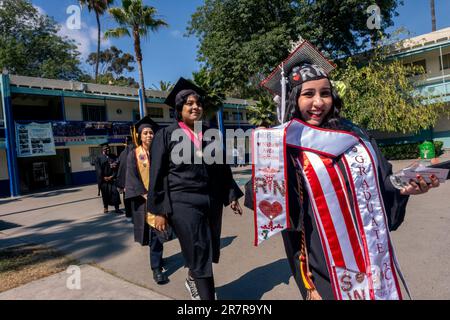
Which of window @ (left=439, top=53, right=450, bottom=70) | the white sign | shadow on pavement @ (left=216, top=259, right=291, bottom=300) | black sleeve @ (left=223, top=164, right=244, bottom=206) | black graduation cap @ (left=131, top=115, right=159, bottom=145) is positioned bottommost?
shadow on pavement @ (left=216, top=259, right=291, bottom=300)

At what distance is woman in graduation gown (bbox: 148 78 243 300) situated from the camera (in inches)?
100

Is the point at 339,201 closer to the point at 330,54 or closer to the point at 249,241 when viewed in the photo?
the point at 249,241

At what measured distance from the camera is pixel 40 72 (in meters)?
27.6

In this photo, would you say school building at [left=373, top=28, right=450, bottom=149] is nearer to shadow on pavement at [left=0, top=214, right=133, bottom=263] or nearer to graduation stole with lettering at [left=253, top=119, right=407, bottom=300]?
shadow on pavement at [left=0, top=214, right=133, bottom=263]

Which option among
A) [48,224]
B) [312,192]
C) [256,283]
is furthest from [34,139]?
[312,192]

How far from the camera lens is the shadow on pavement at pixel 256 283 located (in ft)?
10.3

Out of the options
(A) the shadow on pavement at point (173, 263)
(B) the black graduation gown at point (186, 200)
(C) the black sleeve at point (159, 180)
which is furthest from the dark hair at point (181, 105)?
(A) the shadow on pavement at point (173, 263)

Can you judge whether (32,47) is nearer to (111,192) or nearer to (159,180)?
(111,192)

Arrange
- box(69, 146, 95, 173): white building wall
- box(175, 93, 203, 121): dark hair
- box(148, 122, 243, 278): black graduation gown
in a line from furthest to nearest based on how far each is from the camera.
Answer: box(69, 146, 95, 173): white building wall, box(175, 93, 203, 121): dark hair, box(148, 122, 243, 278): black graduation gown

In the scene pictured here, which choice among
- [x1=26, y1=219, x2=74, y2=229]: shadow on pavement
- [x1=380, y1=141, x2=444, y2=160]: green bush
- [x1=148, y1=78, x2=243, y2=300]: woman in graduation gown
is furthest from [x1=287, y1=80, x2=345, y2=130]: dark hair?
[x1=380, y1=141, x2=444, y2=160]: green bush

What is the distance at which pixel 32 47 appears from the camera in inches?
1094

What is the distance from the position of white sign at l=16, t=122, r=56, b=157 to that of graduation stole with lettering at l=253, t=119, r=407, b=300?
1769 centimetres

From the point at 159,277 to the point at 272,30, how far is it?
13995mm
